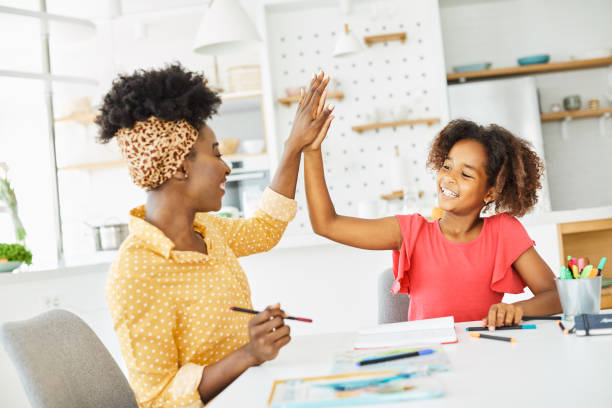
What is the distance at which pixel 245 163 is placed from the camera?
18.1 ft

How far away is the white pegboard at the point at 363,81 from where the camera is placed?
5152 millimetres

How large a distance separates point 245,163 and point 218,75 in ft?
→ 3.17

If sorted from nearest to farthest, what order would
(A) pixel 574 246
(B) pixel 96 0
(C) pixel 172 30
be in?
(A) pixel 574 246 → (B) pixel 96 0 → (C) pixel 172 30

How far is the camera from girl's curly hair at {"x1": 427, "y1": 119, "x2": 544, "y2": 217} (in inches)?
68.6

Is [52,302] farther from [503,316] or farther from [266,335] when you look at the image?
[503,316]

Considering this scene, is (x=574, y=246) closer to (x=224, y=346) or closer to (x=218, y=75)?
(x=224, y=346)

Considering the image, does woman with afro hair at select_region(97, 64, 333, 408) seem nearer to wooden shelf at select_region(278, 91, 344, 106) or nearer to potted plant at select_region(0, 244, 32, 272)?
potted plant at select_region(0, 244, 32, 272)

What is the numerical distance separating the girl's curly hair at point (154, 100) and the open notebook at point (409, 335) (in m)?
0.56

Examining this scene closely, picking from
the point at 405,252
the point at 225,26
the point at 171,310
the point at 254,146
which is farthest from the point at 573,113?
the point at 171,310

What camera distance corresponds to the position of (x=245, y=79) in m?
5.52

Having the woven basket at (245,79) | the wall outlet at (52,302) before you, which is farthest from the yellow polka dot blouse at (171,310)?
the woven basket at (245,79)

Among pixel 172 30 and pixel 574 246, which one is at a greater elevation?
pixel 172 30

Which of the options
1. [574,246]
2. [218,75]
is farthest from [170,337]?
[218,75]

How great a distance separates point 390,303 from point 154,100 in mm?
942
